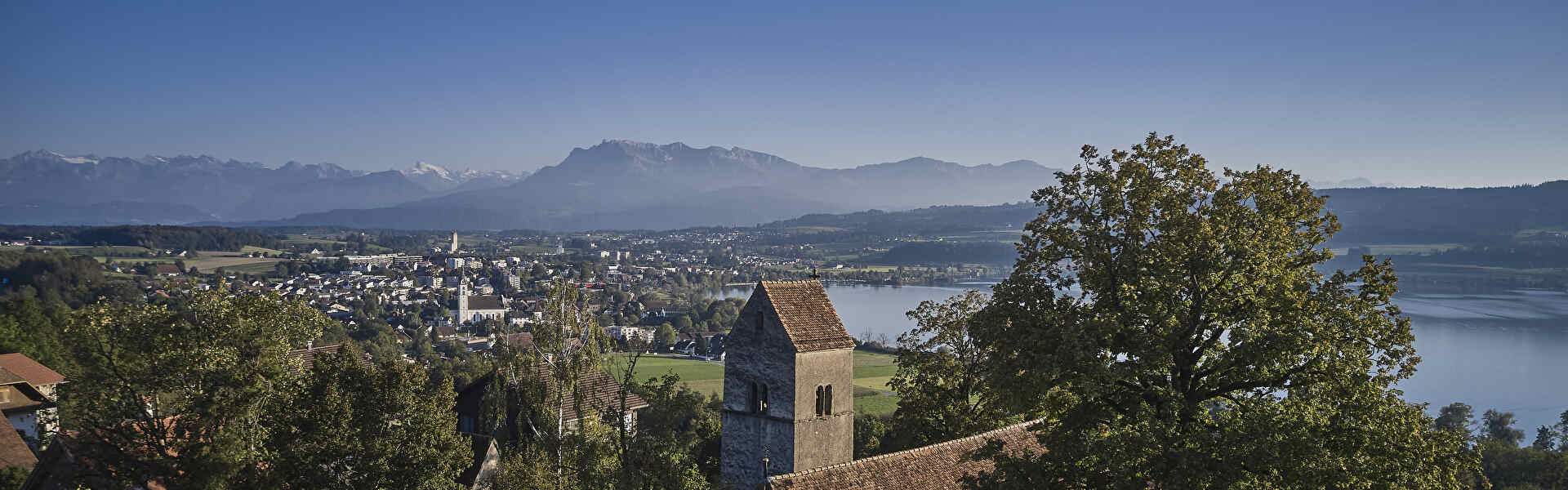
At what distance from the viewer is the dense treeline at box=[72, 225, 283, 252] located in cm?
15975

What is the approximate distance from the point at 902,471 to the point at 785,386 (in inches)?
129

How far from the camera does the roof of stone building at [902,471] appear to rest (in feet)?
54.6

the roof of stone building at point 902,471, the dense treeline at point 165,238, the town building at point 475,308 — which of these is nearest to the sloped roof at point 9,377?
the roof of stone building at point 902,471

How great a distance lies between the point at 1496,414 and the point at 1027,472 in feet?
202

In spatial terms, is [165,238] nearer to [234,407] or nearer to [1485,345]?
[234,407]

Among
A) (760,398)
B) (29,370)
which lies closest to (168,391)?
(760,398)

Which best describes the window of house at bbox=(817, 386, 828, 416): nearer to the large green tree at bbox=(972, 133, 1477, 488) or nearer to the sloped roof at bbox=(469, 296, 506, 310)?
the large green tree at bbox=(972, 133, 1477, 488)

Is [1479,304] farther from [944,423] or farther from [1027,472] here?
[1027,472]

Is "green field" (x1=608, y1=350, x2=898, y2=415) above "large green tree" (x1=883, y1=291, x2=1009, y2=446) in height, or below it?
below

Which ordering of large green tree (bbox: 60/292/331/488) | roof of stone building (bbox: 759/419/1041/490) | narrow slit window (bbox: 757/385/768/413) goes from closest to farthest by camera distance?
1. large green tree (bbox: 60/292/331/488)
2. roof of stone building (bbox: 759/419/1041/490)
3. narrow slit window (bbox: 757/385/768/413)

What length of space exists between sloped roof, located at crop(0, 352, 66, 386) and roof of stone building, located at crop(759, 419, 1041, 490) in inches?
1285

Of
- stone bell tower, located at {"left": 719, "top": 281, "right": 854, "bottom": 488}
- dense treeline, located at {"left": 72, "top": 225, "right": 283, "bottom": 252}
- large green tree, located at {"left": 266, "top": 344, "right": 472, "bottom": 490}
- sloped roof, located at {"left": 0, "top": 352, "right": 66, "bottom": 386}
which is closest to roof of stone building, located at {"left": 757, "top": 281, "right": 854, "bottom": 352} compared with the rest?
stone bell tower, located at {"left": 719, "top": 281, "right": 854, "bottom": 488}

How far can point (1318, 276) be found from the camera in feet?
47.2

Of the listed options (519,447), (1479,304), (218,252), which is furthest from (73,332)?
(218,252)
